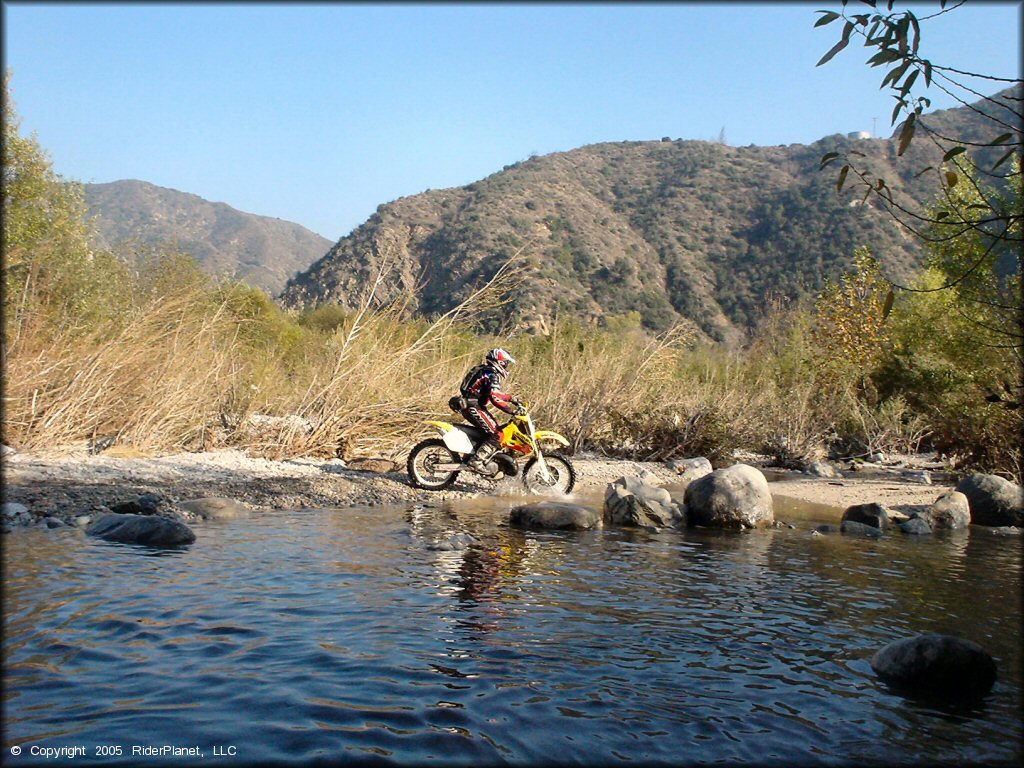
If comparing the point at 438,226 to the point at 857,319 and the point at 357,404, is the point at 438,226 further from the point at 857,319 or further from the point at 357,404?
the point at 357,404

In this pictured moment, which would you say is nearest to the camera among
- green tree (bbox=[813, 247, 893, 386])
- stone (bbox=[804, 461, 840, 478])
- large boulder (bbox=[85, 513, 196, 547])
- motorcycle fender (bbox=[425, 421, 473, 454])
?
large boulder (bbox=[85, 513, 196, 547])

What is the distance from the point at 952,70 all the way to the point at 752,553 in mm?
7747

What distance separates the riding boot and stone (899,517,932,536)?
632 centimetres

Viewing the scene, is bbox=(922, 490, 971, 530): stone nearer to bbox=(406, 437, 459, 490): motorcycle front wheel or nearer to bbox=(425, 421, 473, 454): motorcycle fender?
bbox=(425, 421, 473, 454): motorcycle fender

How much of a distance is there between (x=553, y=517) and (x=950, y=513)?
6561 millimetres

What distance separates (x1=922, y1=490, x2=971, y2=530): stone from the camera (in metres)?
12.8

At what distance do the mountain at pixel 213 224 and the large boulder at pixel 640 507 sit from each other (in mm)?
87710

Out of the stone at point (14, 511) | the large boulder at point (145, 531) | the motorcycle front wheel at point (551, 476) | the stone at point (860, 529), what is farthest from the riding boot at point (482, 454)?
the stone at point (14, 511)

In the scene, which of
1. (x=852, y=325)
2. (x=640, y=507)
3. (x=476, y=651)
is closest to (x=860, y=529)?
(x=640, y=507)

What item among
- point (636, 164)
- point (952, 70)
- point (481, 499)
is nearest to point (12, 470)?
point (481, 499)

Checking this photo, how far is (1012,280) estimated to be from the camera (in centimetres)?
1122

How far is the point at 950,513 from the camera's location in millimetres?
12906

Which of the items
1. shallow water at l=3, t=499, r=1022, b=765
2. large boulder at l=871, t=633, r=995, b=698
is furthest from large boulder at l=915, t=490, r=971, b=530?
large boulder at l=871, t=633, r=995, b=698

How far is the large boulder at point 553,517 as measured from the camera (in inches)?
434
